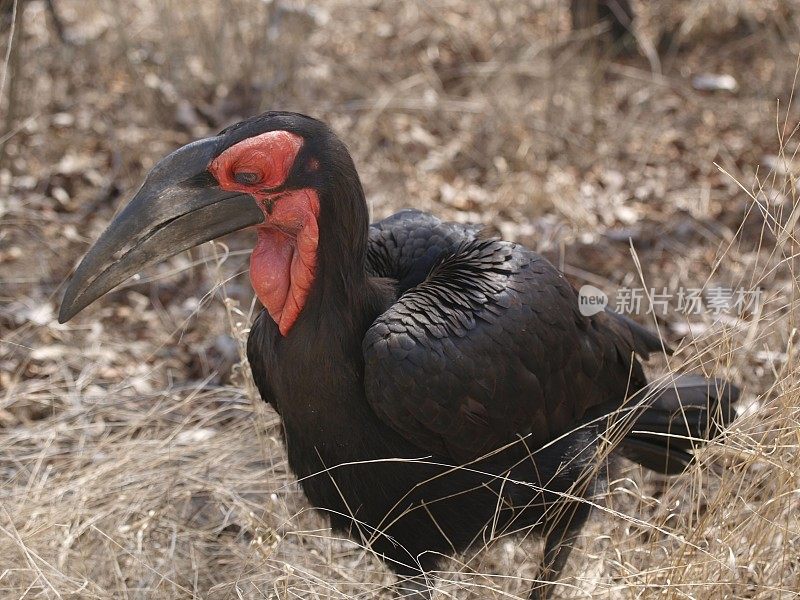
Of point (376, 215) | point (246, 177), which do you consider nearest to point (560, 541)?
point (246, 177)

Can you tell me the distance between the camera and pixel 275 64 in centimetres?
518

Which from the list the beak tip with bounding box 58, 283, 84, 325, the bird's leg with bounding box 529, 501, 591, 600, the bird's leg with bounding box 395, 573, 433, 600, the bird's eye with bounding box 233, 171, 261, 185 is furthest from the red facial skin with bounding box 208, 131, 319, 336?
the bird's leg with bounding box 529, 501, 591, 600

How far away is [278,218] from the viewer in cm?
226

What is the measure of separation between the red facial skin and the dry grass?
462 mm

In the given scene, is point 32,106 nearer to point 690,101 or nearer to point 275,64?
point 275,64

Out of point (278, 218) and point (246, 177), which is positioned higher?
point (246, 177)

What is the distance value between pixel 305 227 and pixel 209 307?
6.30 feet

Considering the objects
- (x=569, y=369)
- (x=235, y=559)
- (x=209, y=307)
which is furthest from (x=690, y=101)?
(x=235, y=559)

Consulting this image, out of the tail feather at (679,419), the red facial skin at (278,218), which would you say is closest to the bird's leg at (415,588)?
the tail feather at (679,419)

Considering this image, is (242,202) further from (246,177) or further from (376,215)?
(376,215)

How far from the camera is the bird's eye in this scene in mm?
2200

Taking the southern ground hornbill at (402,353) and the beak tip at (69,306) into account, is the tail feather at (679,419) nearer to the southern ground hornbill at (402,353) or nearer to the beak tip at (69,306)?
the southern ground hornbill at (402,353)

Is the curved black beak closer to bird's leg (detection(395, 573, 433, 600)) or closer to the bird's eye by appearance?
the bird's eye

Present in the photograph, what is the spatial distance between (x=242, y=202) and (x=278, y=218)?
3.6 inches
